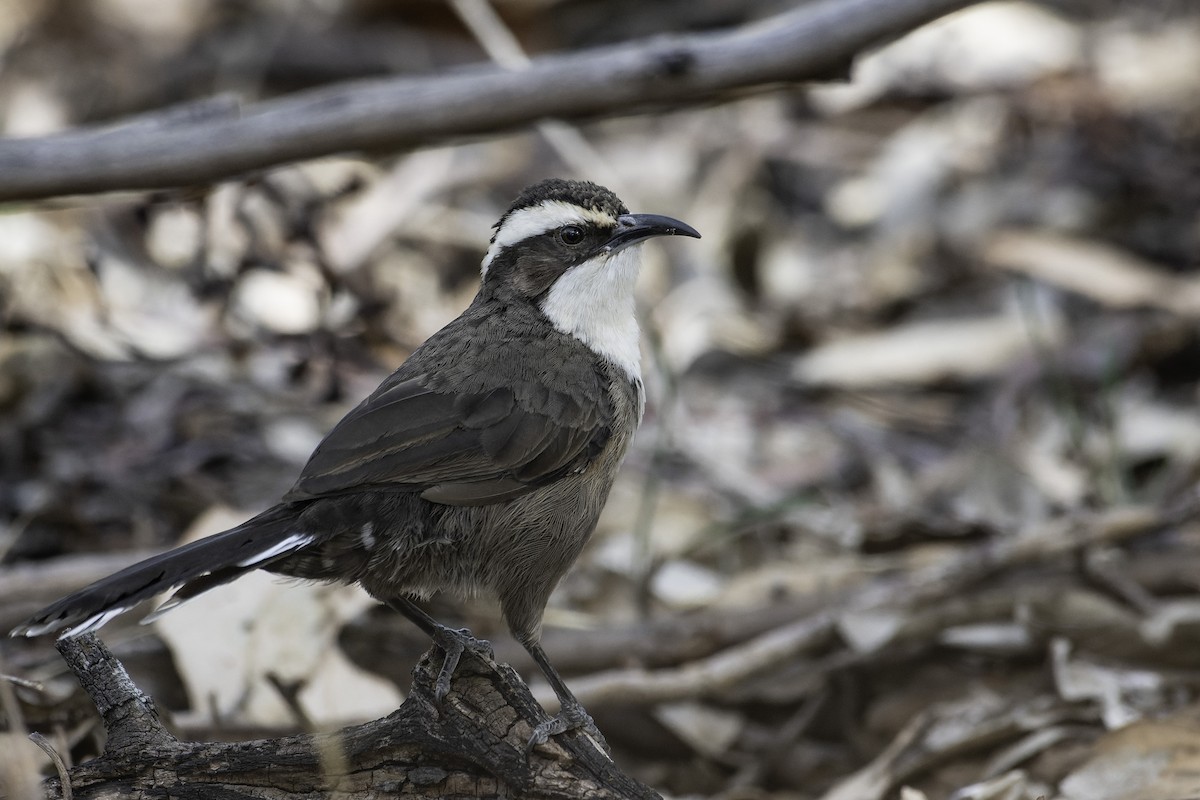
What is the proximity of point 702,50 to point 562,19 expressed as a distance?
6.55 m

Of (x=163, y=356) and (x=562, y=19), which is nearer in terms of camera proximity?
(x=163, y=356)

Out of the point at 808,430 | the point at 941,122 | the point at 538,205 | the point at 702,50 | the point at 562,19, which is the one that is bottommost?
the point at 808,430

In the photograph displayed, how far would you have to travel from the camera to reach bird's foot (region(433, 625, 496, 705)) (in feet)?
12.8

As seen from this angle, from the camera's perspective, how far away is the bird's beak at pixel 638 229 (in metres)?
5.09

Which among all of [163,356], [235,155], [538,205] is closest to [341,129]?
[235,155]

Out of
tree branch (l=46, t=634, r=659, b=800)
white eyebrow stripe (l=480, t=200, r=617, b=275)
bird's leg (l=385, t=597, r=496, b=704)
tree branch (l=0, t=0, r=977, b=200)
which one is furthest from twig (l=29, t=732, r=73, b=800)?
white eyebrow stripe (l=480, t=200, r=617, b=275)

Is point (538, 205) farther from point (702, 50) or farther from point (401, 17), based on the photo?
point (401, 17)

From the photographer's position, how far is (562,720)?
398 centimetres

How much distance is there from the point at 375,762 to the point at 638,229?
226cm

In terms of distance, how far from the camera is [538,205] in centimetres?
515

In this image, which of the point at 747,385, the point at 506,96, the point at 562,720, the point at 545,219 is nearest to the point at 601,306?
the point at 545,219

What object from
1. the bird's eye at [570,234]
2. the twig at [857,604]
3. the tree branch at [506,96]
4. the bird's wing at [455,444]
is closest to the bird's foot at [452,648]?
the bird's wing at [455,444]

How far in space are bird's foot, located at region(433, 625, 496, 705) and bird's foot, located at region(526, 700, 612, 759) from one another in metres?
0.28

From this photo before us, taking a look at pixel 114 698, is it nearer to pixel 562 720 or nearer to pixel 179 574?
pixel 179 574
